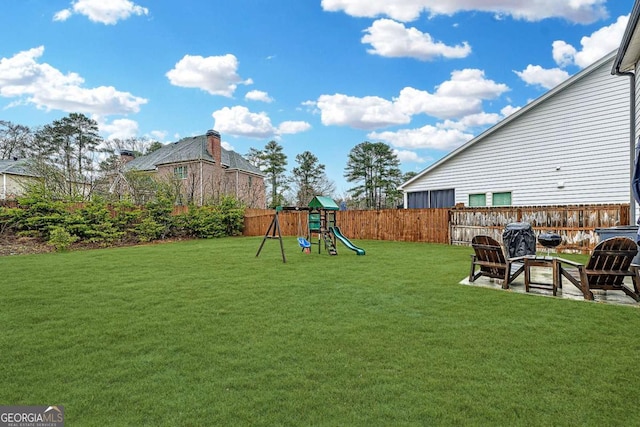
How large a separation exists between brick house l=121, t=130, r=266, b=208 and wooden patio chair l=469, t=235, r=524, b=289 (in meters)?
19.9

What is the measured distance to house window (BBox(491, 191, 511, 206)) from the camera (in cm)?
1345

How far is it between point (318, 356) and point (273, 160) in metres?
31.6

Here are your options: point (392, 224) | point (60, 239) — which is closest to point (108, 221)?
point (60, 239)

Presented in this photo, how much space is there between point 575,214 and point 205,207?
53.6ft

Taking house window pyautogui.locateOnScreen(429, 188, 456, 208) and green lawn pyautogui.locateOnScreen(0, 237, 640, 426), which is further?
house window pyautogui.locateOnScreen(429, 188, 456, 208)

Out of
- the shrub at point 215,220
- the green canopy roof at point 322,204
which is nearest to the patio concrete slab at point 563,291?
the green canopy roof at point 322,204

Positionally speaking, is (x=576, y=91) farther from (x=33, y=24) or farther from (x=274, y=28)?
(x=33, y=24)

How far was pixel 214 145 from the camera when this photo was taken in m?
26.7

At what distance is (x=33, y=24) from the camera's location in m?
11.8

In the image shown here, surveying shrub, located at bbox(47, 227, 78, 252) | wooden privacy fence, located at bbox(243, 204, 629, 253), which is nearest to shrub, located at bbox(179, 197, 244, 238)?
wooden privacy fence, located at bbox(243, 204, 629, 253)

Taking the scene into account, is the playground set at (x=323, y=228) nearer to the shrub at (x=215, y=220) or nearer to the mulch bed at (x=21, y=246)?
the shrub at (x=215, y=220)

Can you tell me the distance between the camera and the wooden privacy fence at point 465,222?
34.3 ft

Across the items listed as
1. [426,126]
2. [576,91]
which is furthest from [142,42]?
[426,126]

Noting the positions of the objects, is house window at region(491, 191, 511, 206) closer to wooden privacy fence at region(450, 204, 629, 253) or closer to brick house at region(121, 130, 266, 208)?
wooden privacy fence at region(450, 204, 629, 253)
